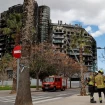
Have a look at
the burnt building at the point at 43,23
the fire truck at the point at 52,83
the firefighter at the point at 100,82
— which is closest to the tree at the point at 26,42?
the firefighter at the point at 100,82

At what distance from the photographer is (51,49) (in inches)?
2179

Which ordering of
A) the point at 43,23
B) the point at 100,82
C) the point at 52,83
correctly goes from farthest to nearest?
1. the point at 43,23
2. the point at 52,83
3. the point at 100,82

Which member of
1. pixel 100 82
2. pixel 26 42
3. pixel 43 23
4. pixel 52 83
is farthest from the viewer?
pixel 43 23

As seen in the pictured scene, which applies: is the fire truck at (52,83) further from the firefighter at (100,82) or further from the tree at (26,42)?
the tree at (26,42)

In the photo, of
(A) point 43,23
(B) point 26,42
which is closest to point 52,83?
(B) point 26,42

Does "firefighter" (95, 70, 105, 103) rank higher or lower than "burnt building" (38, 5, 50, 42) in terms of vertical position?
lower

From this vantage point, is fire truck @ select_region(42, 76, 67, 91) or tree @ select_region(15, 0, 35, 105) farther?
fire truck @ select_region(42, 76, 67, 91)

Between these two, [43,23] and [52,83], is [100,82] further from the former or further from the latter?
[43,23]

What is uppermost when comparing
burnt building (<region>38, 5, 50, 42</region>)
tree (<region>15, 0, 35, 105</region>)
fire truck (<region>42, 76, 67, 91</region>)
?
burnt building (<region>38, 5, 50, 42</region>)

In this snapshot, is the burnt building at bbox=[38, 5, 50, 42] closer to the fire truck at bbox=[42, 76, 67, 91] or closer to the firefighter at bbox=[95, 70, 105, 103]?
the fire truck at bbox=[42, 76, 67, 91]

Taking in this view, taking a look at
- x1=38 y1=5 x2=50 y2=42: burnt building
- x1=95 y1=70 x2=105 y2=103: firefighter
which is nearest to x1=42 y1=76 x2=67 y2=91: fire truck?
x1=95 y1=70 x2=105 y2=103: firefighter

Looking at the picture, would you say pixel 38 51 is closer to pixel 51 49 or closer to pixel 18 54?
pixel 51 49

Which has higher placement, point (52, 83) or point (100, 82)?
point (100, 82)

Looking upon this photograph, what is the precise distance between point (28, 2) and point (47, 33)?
104230 millimetres
